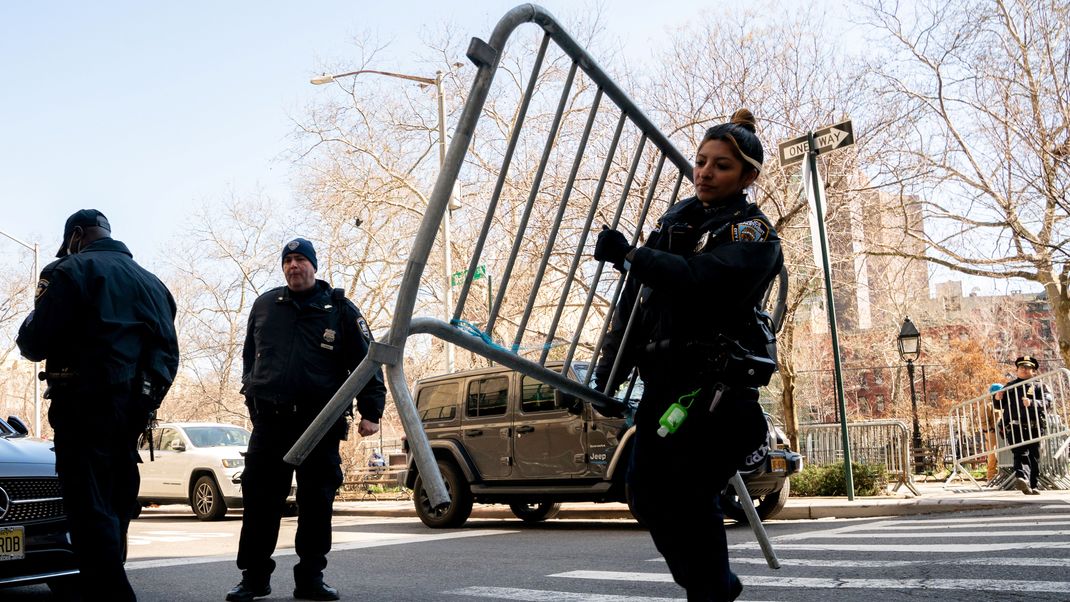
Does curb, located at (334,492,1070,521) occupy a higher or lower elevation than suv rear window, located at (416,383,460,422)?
lower

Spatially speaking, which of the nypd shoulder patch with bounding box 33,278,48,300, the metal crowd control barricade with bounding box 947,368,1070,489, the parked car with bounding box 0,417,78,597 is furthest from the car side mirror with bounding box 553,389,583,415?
the metal crowd control barricade with bounding box 947,368,1070,489

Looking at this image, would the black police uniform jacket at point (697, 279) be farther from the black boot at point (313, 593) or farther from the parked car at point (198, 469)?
the parked car at point (198, 469)

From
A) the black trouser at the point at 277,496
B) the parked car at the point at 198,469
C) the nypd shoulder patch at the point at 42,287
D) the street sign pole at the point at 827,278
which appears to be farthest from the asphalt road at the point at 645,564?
the parked car at the point at 198,469

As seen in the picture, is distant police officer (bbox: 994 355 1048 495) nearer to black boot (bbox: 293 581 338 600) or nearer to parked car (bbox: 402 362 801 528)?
parked car (bbox: 402 362 801 528)

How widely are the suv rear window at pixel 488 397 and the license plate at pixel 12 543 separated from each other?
6762 mm

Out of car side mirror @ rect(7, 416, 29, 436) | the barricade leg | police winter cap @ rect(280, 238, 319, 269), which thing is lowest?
the barricade leg

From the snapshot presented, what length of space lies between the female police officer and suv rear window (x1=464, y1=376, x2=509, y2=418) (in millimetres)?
8565

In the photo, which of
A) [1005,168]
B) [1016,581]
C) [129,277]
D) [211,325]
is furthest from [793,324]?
[211,325]

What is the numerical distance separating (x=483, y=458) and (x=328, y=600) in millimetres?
6283

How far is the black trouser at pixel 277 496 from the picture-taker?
17.1ft

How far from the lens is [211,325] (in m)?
39.6

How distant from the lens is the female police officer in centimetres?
281

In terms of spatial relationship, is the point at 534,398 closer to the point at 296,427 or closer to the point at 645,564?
the point at 645,564

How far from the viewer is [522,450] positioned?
439 inches
